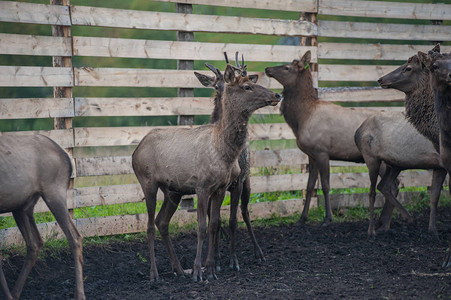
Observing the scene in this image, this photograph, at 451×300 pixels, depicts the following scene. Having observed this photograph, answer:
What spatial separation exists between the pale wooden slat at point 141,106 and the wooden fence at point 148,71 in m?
0.01

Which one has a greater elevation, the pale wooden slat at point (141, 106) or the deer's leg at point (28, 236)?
the pale wooden slat at point (141, 106)

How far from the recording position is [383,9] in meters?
10.5

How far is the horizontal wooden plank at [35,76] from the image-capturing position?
7351mm

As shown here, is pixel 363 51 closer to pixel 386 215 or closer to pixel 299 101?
pixel 299 101

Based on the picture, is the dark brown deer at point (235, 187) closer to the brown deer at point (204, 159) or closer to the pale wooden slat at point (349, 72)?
the brown deer at point (204, 159)

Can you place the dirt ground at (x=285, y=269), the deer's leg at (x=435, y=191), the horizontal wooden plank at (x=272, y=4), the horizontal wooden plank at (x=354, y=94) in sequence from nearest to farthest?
the dirt ground at (x=285, y=269) → the deer's leg at (x=435, y=191) → the horizontal wooden plank at (x=272, y=4) → the horizontal wooden plank at (x=354, y=94)

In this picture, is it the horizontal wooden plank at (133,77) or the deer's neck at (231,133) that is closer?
the deer's neck at (231,133)

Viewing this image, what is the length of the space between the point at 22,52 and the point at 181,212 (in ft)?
10.3

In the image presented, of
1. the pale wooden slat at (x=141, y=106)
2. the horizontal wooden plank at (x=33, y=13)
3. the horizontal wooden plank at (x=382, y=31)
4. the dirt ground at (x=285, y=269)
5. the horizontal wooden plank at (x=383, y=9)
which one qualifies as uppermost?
the horizontal wooden plank at (x=383, y=9)

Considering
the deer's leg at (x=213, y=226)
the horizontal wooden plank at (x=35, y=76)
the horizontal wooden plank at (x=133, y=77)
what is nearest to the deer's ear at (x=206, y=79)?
the horizontal wooden plank at (x=133, y=77)

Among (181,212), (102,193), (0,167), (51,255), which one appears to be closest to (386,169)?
(181,212)

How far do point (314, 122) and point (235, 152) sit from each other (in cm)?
333

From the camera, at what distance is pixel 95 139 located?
810 cm

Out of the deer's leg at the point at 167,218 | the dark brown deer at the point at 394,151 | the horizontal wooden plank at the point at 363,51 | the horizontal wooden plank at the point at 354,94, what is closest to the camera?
the deer's leg at the point at 167,218
